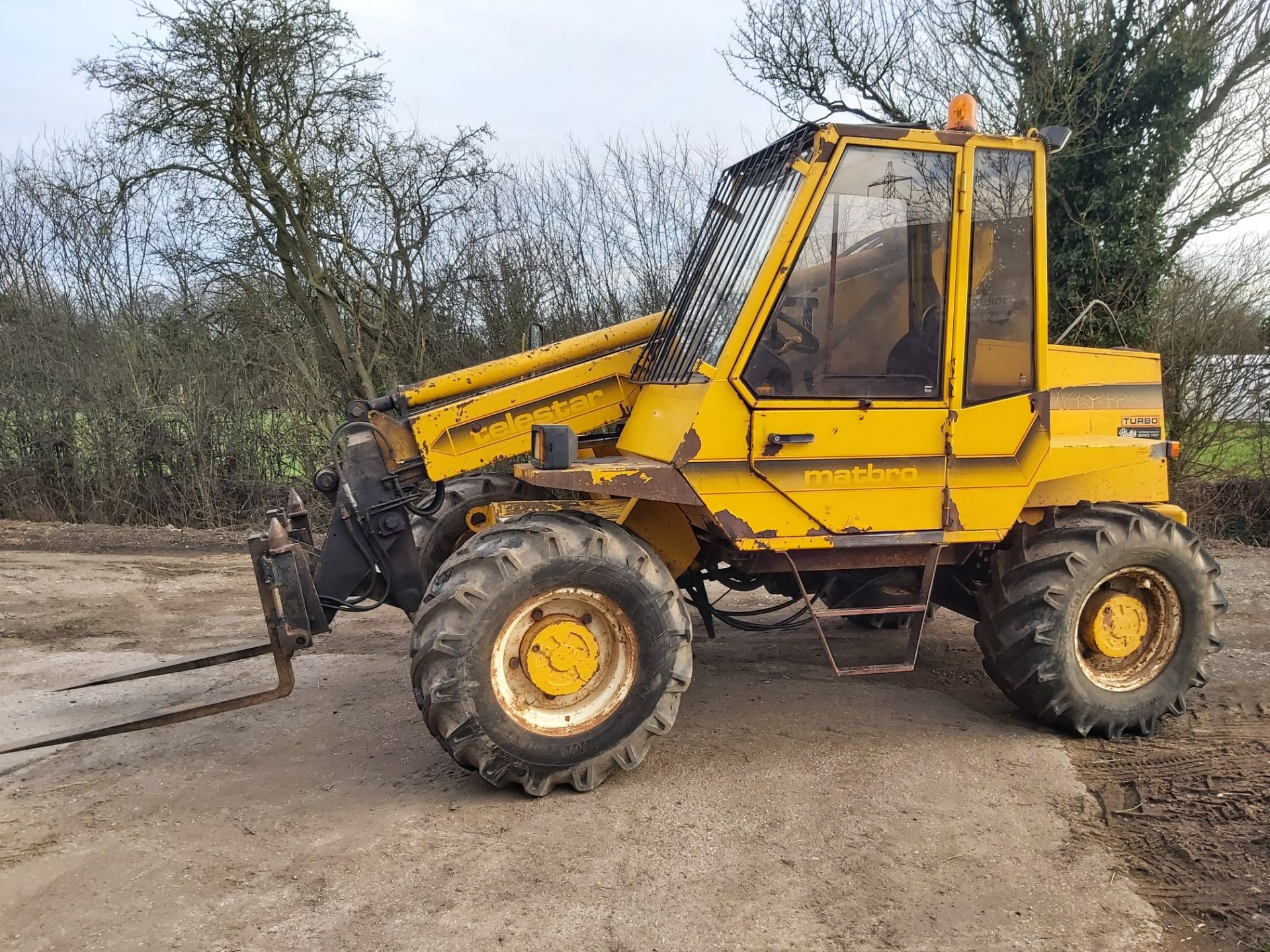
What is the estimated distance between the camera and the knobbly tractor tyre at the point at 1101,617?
4.44 metres

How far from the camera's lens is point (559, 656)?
12.9 feet

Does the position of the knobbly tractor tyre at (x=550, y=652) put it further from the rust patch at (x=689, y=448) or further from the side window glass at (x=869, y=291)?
the side window glass at (x=869, y=291)

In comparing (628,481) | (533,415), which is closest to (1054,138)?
(628,481)

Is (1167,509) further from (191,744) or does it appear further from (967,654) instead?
(191,744)

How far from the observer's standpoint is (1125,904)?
3.10 metres

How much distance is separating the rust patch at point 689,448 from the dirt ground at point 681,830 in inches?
57.6

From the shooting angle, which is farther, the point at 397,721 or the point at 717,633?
the point at 717,633

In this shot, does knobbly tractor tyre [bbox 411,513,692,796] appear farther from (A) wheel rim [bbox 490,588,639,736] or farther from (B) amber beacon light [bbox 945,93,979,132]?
(B) amber beacon light [bbox 945,93,979,132]

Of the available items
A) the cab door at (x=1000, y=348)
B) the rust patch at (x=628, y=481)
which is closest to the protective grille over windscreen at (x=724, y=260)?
the rust patch at (x=628, y=481)

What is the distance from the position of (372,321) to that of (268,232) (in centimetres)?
181

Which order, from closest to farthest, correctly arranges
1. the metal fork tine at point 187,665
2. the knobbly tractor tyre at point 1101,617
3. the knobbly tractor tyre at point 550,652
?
the knobbly tractor tyre at point 550,652, the knobbly tractor tyre at point 1101,617, the metal fork tine at point 187,665

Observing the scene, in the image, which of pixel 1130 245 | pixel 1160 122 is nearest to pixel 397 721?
pixel 1130 245

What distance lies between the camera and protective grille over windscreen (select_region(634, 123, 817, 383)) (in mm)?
4094

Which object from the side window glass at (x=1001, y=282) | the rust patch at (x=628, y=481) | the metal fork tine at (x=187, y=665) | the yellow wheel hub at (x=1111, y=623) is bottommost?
the yellow wheel hub at (x=1111, y=623)
